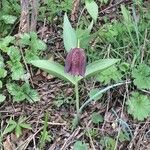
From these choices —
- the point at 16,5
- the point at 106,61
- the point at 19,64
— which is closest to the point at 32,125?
the point at 19,64

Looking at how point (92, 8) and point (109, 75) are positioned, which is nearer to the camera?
point (109, 75)

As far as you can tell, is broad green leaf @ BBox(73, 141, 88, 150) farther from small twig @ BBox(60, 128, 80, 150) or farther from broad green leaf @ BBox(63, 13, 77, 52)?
A: broad green leaf @ BBox(63, 13, 77, 52)

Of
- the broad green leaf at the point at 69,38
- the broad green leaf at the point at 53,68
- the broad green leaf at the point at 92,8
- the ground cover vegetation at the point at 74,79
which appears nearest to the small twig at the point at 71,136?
the ground cover vegetation at the point at 74,79

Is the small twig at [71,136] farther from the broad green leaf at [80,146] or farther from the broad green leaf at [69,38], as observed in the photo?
the broad green leaf at [69,38]

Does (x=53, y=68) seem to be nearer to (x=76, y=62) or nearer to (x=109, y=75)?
(x=76, y=62)

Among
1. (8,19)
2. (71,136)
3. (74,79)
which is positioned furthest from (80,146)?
(8,19)

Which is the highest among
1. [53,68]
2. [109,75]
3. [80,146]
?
[53,68]

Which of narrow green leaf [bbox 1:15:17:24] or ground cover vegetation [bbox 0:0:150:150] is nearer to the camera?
ground cover vegetation [bbox 0:0:150:150]

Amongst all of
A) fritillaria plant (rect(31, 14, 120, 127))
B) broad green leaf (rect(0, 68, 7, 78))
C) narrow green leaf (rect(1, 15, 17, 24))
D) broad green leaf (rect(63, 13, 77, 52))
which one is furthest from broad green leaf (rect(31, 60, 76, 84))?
narrow green leaf (rect(1, 15, 17, 24))
